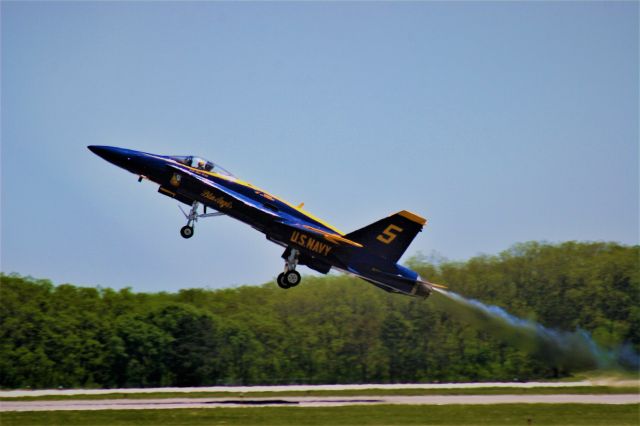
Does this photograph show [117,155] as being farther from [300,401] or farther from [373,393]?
[373,393]

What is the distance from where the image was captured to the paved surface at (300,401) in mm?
42125

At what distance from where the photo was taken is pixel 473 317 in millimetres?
46812

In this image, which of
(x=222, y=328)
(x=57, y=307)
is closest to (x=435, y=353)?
(x=222, y=328)

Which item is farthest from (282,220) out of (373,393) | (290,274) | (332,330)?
(332,330)

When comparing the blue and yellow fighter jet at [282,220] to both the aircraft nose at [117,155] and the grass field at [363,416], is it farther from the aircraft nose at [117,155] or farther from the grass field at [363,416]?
the grass field at [363,416]

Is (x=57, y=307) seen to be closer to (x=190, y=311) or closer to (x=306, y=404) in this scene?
(x=190, y=311)

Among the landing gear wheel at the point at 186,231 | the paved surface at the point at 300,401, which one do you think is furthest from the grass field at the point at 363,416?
the landing gear wheel at the point at 186,231

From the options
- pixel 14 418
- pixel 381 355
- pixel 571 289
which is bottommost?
pixel 14 418

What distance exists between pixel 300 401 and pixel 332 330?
1096 inches

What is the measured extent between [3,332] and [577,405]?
157 feet

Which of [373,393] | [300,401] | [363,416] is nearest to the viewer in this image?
[363,416]

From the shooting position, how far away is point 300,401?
44.2 meters

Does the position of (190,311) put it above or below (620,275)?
below

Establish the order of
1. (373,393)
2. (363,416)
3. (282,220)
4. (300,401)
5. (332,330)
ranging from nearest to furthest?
(363,416) < (282,220) < (300,401) < (373,393) < (332,330)
